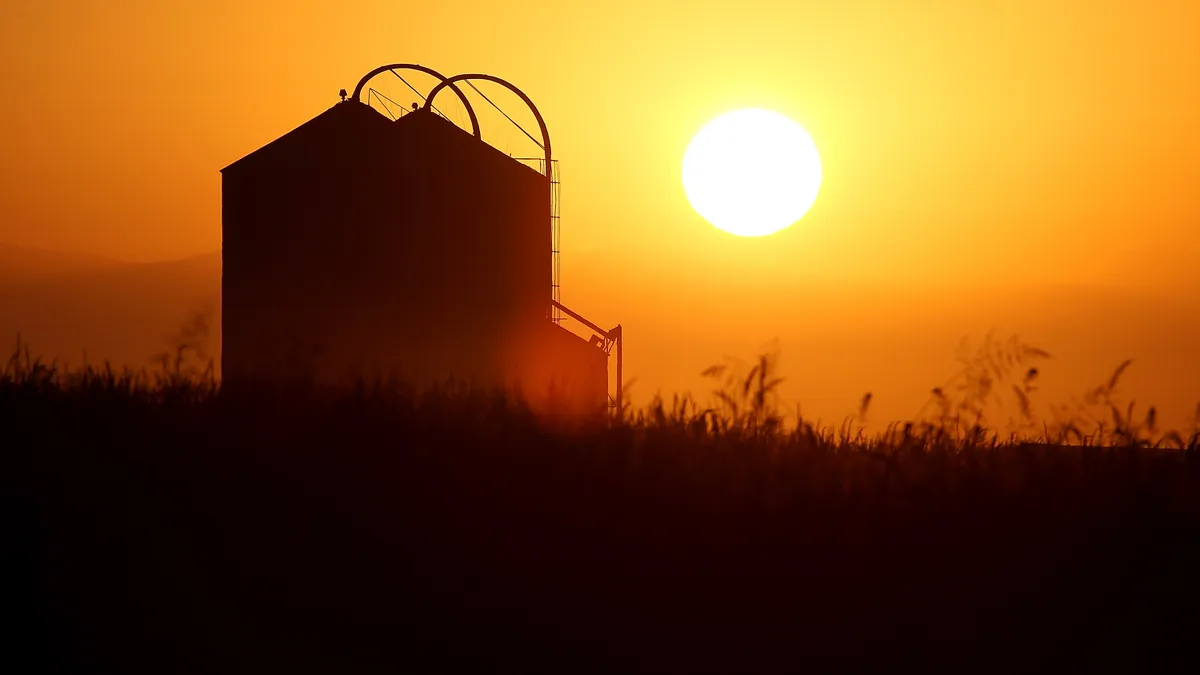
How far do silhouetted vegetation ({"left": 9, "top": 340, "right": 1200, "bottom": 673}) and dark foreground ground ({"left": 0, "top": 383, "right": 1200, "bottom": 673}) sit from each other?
12 mm

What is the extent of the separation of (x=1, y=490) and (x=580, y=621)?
9.64 feet

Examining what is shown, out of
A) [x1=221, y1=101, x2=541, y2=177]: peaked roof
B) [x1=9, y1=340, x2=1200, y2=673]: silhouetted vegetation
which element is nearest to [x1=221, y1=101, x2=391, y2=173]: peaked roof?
[x1=221, y1=101, x2=541, y2=177]: peaked roof

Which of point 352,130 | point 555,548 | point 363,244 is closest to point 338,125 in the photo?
point 352,130

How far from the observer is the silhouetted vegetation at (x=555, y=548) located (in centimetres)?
487

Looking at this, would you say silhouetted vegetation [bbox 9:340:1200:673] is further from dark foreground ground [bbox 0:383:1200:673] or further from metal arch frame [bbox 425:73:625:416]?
metal arch frame [bbox 425:73:625:416]

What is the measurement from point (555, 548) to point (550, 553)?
0.12 feet

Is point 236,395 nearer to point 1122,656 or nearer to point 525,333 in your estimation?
point 1122,656

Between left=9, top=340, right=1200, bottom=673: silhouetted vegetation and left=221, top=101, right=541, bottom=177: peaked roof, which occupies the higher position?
left=221, top=101, right=541, bottom=177: peaked roof

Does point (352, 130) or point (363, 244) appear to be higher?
point (352, 130)

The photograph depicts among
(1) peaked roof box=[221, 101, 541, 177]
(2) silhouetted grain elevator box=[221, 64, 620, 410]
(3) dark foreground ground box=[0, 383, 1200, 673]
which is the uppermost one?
(1) peaked roof box=[221, 101, 541, 177]

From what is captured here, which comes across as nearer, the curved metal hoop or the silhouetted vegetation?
the silhouetted vegetation

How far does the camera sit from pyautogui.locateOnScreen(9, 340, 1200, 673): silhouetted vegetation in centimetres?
487

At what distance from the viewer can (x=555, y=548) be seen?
532 centimetres

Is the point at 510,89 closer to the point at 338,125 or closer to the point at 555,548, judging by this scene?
the point at 338,125
